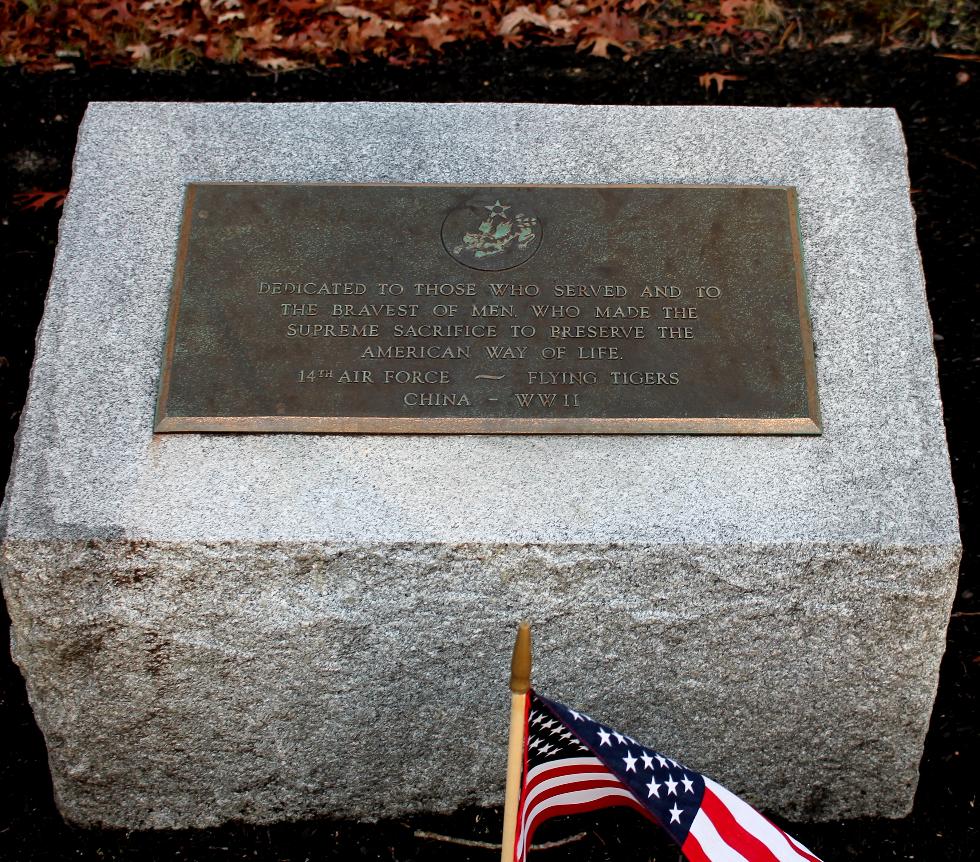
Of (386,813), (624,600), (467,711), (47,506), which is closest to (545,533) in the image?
(624,600)

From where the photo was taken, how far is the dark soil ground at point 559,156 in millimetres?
3176

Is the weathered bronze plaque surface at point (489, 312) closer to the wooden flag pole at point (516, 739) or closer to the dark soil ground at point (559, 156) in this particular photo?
the wooden flag pole at point (516, 739)

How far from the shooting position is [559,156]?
11.1 ft

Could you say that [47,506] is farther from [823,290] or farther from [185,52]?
[185,52]

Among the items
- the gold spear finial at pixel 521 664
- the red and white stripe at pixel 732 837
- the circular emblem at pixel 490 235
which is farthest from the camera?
the circular emblem at pixel 490 235

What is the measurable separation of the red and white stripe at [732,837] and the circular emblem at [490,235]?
59.4 inches

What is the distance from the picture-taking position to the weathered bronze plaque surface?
2938 mm

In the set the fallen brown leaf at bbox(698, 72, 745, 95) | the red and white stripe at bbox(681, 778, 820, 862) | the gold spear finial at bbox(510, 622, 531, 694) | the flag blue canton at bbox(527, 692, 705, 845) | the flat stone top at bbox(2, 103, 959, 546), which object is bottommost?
the red and white stripe at bbox(681, 778, 820, 862)

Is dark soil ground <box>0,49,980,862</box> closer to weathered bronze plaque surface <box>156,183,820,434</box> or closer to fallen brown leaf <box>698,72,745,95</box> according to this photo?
fallen brown leaf <box>698,72,745,95</box>

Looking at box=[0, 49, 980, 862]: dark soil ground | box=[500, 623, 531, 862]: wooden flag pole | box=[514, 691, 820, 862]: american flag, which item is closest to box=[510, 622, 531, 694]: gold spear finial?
box=[500, 623, 531, 862]: wooden flag pole

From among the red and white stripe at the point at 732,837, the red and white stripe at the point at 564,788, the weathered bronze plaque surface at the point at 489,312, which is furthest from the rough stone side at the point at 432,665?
the red and white stripe at the point at 732,837

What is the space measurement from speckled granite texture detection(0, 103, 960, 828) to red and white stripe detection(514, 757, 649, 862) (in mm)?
472

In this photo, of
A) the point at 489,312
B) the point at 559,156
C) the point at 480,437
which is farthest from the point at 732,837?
the point at 559,156

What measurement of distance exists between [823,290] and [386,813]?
6.22ft
